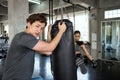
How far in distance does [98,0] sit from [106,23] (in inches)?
50.7

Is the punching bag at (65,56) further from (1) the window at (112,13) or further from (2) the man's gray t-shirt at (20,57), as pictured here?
(1) the window at (112,13)

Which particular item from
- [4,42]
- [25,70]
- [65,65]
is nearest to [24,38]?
[25,70]

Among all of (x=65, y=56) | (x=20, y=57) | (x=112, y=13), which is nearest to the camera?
(x=20, y=57)

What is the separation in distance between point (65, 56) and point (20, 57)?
0.49 meters

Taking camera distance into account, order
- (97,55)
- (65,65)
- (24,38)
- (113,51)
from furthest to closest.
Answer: (97,55), (113,51), (65,65), (24,38)

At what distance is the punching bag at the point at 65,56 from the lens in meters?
1.99

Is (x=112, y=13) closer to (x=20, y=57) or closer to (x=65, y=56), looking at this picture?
(x=65, y=56)

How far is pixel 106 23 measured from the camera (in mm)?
9383

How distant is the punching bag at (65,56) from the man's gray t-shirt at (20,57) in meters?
0.35

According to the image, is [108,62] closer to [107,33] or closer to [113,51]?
[113,51]

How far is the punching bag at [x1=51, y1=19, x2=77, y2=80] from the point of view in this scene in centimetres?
199

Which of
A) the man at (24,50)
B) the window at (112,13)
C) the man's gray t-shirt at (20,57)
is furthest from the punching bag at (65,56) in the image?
the window at (112,13)

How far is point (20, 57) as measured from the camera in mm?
1765

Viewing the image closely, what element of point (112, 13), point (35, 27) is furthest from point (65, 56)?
point (112, 13)
